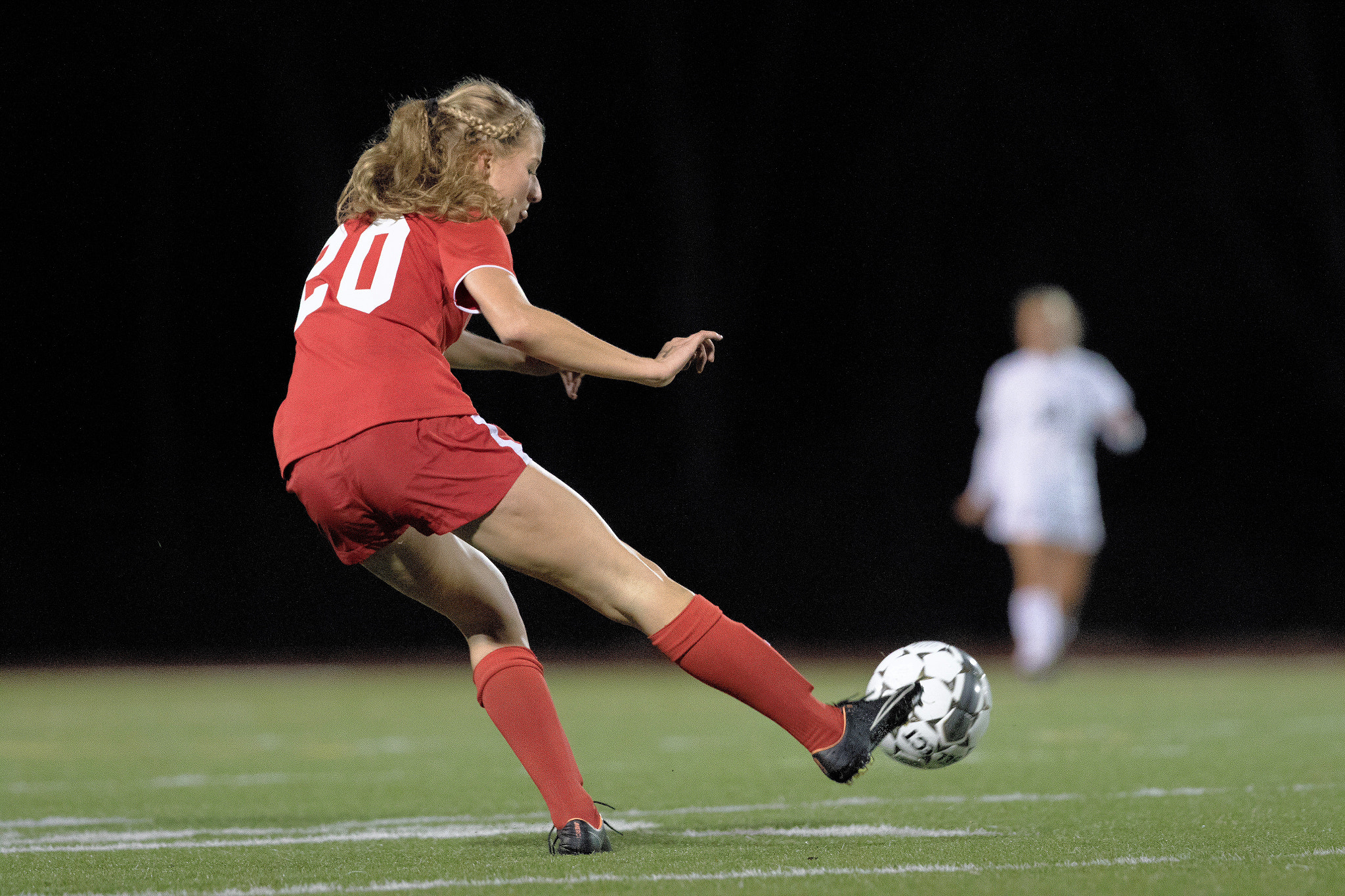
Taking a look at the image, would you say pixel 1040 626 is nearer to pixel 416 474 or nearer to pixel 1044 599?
pixel 1044 599

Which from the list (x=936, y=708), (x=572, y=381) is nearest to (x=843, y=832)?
(x=936, y=708)

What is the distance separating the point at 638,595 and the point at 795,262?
55.2 feet

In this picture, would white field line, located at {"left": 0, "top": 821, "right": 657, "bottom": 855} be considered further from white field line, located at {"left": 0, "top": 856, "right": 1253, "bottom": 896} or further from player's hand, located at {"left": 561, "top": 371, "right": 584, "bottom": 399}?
player's hand, located at {"left": 561, "top": 371, "right": 584, "bottom": 399}

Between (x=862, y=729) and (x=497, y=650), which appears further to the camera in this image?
(x=497, y=650)

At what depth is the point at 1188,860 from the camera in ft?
11.0

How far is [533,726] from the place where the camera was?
3701 millimetres

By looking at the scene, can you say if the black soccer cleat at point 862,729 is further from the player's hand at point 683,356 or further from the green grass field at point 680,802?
the player's hand at point 683,356

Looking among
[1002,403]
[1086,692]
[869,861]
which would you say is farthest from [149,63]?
[869,861]

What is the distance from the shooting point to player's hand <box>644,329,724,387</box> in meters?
3.44

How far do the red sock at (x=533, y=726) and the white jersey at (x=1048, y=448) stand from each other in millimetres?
7167

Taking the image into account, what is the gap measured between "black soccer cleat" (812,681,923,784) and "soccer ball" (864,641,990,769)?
2cm

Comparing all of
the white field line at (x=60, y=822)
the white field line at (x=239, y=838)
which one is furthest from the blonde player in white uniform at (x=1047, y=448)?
the white field line at (x=60, y=822)

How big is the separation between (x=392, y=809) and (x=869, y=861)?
70.0 inches

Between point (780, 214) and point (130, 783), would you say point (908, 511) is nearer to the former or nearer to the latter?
point (780, 214)
